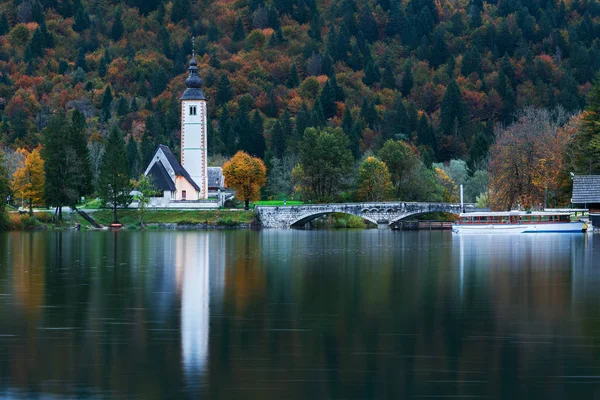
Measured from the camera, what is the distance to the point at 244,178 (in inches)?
4572

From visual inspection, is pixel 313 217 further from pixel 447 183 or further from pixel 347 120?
pixel 347 120

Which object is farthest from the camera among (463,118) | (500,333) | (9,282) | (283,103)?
(283,103)

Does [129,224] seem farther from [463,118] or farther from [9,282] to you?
[463,118]

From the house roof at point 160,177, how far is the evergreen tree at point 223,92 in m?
75.6

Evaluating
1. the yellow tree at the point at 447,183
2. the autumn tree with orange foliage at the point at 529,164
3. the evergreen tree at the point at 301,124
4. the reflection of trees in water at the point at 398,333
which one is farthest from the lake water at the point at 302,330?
the evergreen tree at the point at 301,124

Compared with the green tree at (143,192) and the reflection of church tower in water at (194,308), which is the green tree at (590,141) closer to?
the reflection of church tower in water at (194,308)

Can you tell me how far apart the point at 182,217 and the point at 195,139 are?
49.7 feet

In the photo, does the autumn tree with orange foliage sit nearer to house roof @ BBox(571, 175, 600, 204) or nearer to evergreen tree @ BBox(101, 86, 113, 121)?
house roof @ BBox(571, 175, 600, 204)

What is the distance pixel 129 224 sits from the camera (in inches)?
4141

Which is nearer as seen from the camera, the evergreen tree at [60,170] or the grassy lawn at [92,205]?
the evergreen tree at [60,170]

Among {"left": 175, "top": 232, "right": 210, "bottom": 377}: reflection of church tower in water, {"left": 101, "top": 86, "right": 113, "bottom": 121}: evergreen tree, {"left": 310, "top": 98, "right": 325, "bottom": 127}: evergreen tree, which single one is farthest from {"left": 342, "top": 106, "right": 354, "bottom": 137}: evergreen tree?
{"left": 175, "top": 232, "right": 210, "bottom": 377}: reflection of church tower in water

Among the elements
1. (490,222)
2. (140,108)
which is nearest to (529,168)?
(490,222)

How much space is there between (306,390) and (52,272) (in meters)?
25.4

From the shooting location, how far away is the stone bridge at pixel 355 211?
101m
